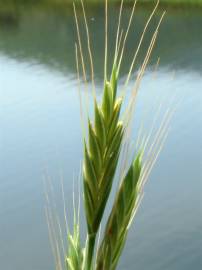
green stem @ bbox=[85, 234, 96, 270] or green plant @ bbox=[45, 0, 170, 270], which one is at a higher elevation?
green plant @ bbox=[45, 0, 170, 270]

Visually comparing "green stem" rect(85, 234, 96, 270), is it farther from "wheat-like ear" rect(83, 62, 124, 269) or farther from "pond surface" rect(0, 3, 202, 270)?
"pond surface" rect(0, 3, 202, 270)

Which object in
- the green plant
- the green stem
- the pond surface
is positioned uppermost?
the green plant

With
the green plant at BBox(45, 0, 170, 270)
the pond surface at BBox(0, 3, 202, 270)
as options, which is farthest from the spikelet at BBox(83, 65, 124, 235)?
the pond surface at BBox(0, 3, 202, 270)

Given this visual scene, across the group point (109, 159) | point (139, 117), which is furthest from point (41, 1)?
point (109, 159)

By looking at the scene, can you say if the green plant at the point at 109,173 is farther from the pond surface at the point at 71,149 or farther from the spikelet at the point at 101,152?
the pond surface at the point at 71,149

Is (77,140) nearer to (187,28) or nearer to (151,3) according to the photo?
(187,28)

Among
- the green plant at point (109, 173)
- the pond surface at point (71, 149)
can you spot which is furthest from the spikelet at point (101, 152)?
the pond surface at point (71, 149)

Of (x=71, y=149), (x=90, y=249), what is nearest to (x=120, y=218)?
(x=90, y=249)

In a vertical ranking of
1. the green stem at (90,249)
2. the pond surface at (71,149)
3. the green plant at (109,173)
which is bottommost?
the pond surface at (71,149)

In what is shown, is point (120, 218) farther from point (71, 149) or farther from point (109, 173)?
point (71, 149)
